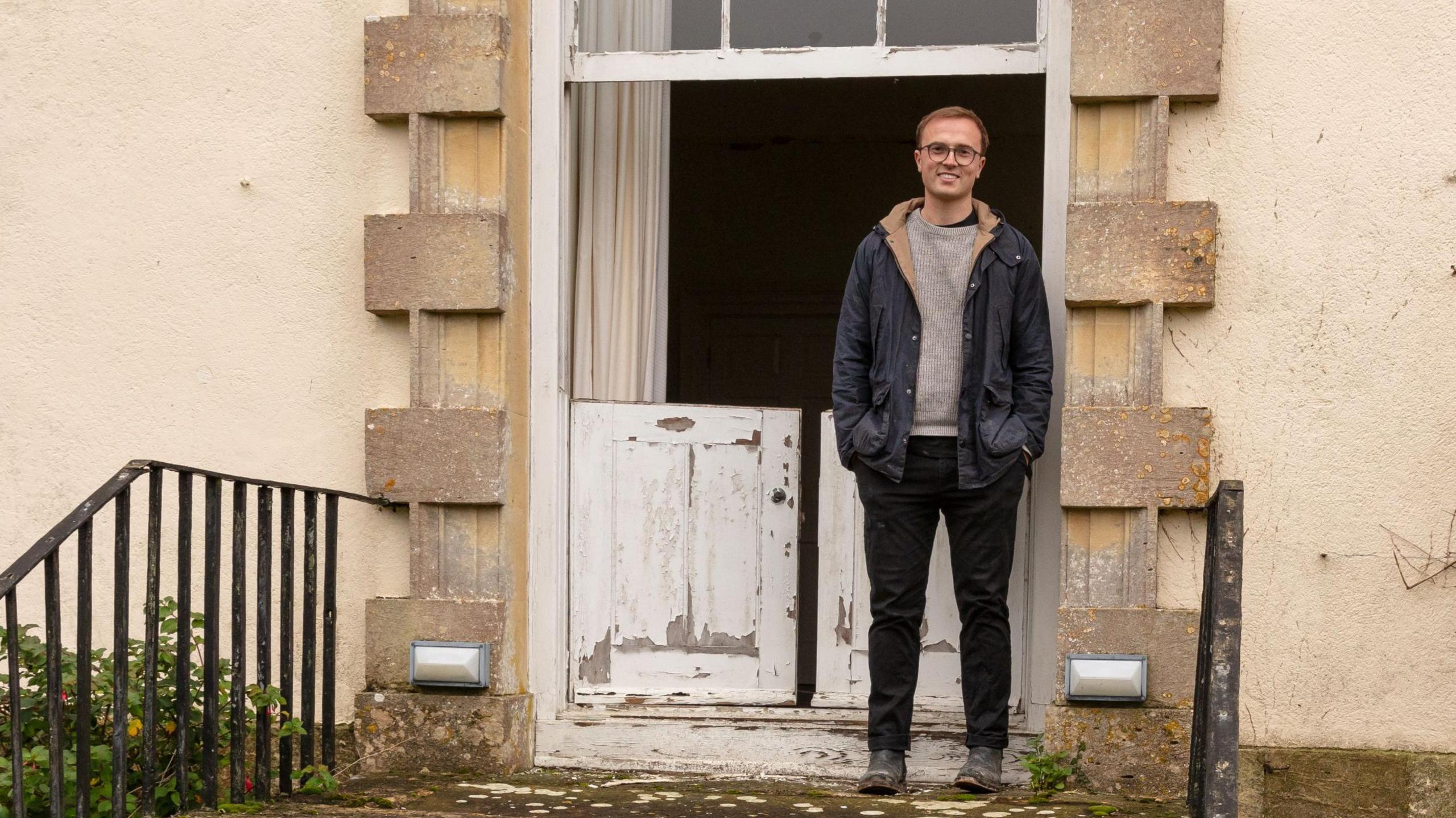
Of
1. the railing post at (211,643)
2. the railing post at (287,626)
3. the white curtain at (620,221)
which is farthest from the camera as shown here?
the white curtain at (620,221)

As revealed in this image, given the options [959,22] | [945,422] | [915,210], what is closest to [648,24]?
[959,22]

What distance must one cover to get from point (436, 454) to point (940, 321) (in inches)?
57.4

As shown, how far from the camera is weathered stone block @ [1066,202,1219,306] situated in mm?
4148

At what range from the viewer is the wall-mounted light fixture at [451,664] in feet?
14.3

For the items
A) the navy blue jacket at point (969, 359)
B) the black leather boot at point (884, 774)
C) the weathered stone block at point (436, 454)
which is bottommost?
the black leather boot at point (884, 774)

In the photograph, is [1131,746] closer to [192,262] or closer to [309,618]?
[309,618]

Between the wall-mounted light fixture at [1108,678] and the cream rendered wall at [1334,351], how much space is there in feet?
1.01

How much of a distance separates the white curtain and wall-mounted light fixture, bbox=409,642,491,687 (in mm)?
860

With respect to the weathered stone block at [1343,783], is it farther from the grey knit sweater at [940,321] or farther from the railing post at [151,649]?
the railing post at [151,649]

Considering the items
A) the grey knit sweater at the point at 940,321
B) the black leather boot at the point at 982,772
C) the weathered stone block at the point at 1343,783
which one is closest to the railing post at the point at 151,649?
the grey knit sweater at the point at 940,321

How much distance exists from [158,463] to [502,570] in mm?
1213

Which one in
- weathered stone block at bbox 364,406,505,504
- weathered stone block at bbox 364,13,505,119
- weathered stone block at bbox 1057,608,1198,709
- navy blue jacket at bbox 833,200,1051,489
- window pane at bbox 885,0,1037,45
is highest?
window pane at bbox 885,0,1037,45

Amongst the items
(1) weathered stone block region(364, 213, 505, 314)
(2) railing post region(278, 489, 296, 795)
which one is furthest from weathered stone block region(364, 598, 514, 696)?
(1) weathered stone block region(364, 213, 505, 314)

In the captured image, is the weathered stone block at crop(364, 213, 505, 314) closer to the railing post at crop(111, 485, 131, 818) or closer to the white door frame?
the white door frame
